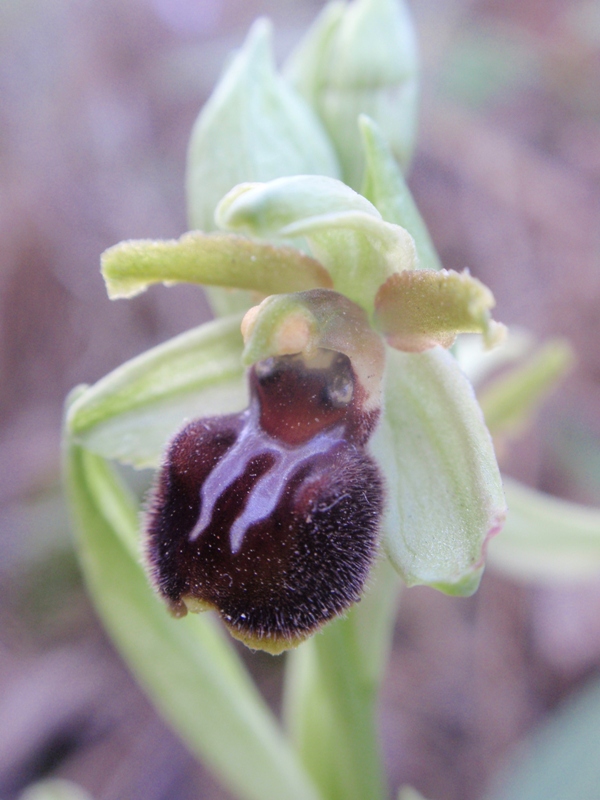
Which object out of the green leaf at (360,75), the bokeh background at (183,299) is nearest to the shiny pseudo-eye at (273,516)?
the green leaf at (360,75)

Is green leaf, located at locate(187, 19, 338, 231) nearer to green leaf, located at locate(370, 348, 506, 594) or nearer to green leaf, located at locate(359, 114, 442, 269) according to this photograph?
green leaf, located at locate(359, 114, 442, 269)

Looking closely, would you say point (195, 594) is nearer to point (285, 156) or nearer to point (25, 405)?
point (285, 156)

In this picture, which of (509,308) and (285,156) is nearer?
(285,156)

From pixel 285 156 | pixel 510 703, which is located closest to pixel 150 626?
pixel 285 156

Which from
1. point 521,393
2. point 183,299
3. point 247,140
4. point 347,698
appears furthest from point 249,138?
point 183,299

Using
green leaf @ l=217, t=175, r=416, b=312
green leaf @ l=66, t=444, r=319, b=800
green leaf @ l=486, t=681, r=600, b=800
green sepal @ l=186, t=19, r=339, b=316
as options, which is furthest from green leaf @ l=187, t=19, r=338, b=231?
green leaf @ l=486, t=681, r=600, b=800

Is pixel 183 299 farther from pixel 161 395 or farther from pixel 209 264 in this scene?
pixel 209 264

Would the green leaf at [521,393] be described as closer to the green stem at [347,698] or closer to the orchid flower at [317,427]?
the green stem at [347,698]
